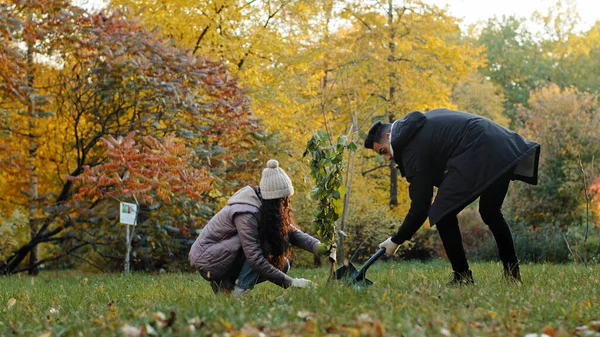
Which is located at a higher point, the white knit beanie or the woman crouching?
the white knit beanie

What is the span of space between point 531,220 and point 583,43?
1044 inches

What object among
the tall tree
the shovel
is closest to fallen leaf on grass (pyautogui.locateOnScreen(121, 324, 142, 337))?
the shovel

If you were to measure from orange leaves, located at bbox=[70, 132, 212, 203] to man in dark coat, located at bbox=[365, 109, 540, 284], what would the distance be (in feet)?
19.4

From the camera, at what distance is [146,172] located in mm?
10500

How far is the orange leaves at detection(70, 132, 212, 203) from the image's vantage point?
1032 cm

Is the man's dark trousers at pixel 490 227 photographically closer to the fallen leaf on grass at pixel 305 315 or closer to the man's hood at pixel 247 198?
the man's hood at pixel 247 198

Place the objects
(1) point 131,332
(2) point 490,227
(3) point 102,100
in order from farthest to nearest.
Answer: (3) point 102,100 → (2) point 490,227 → (1) point 131,332

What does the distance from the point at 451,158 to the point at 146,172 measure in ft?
21.1

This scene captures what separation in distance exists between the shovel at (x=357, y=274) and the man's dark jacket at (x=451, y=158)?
288mm

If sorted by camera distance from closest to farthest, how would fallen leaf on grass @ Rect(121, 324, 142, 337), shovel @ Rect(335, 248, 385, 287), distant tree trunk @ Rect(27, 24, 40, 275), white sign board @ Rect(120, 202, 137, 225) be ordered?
fallen leaf on grass @ Rect(121, 324, 142, 337) → shovel @ Rect(335, 248, 385, 287) → white sign board @ Rect(120, 202, 137, 225) → distant tree trunk @ Rect(27, 24, 40, 275)

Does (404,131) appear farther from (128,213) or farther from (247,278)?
(128,213)

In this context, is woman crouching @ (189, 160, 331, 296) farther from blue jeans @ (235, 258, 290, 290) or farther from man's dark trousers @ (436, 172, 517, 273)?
man's dark trousers @ (436, 172, 517, 273)

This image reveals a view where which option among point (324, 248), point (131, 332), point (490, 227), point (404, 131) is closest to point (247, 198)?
point (324, 248)

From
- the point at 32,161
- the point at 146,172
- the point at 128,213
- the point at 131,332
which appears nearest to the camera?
the point at 131,332
